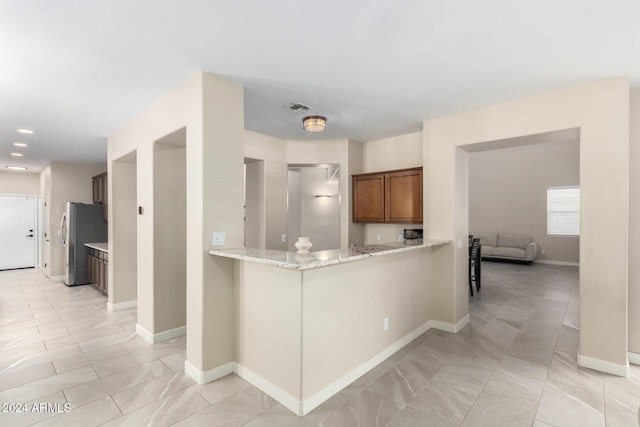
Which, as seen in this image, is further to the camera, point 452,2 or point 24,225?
point 24,225

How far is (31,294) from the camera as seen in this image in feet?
18.2

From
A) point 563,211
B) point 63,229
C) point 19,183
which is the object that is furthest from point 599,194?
point 19,183

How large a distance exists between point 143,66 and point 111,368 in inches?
105

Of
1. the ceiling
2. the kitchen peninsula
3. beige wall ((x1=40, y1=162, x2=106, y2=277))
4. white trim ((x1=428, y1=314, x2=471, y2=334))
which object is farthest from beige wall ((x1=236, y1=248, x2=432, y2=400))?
beige wall ((x1=40, y1=162, x2=106, y2=277))

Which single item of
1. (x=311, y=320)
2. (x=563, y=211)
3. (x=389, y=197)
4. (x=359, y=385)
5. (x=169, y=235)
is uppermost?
(x=389, y=197)

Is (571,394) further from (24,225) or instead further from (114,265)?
(24,225)

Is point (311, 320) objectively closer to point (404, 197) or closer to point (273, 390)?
point (273, 390)

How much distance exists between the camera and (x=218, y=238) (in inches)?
106

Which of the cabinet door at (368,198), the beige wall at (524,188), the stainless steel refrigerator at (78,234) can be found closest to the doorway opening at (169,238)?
the cabinet door at (368,198)

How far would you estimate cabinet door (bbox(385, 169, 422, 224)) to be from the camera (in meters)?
4.45

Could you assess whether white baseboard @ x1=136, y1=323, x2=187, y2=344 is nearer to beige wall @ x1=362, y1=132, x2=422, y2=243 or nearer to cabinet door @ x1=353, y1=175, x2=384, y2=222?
cabinet door @ x1=353, y1=175, x2=384, y2=222

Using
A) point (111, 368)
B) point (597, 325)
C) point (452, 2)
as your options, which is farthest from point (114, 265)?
point (597, 325)

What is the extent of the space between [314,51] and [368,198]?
2.98 metres

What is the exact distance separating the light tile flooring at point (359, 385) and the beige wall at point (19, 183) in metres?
5.50
